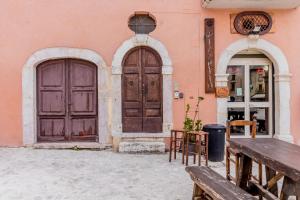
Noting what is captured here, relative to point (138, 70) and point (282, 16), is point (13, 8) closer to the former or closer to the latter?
point (138, 70)

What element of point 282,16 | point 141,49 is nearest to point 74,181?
point 141,49

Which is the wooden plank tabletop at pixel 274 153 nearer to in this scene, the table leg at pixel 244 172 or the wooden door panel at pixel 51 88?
the table leg at pixel 244 172

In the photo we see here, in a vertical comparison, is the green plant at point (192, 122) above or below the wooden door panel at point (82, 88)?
below

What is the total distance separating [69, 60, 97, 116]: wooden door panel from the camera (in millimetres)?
7539

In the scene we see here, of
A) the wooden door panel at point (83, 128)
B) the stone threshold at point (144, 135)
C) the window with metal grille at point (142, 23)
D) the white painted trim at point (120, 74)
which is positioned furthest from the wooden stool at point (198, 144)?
the window with metal grille at point (142, 23)

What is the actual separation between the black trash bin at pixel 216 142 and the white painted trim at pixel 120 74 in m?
1.20

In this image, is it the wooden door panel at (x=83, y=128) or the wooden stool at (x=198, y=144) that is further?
the wooden door panel at (x=83, y=128)

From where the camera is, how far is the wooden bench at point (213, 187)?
120 inches

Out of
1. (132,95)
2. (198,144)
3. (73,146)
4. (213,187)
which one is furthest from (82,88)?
(213,187)

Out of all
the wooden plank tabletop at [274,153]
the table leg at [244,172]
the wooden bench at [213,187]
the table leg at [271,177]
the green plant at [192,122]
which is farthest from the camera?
the green plant at [192,122]

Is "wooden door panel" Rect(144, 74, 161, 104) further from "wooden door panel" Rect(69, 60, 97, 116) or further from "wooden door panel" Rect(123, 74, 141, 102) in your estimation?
"wooden door panel" Rect(69, 60, 97, 116)

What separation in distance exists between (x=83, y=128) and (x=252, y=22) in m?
4.59

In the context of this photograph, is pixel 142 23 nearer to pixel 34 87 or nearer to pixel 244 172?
pixel 34 87

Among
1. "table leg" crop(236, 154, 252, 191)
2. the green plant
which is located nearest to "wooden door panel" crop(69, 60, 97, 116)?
the green plant
